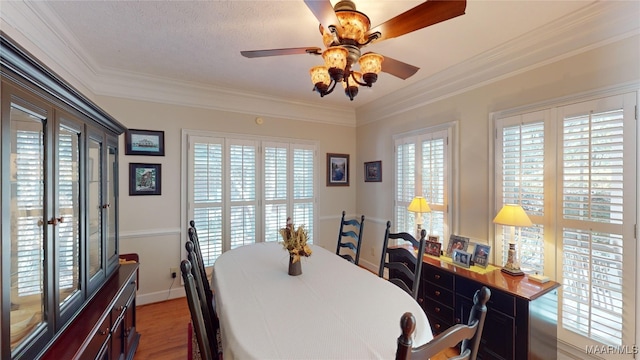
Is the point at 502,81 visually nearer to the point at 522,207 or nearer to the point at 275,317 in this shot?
Answer: the point at 522,207

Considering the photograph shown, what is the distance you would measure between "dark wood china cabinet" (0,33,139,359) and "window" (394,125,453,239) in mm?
3045

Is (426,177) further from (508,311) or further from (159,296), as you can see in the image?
(159,296)

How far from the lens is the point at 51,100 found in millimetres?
1265

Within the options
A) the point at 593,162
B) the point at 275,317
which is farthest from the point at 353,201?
the point at 275,317

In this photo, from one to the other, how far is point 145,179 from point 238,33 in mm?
2090

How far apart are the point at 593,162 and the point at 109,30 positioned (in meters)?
3.78

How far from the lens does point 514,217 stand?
2100 millimetres

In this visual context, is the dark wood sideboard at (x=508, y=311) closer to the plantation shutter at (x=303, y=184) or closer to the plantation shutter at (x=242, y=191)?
the plantation shutter at (x=303, y=184)

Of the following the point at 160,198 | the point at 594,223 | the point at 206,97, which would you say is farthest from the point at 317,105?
the point at 594,223

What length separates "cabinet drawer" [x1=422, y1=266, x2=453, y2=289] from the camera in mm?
2317

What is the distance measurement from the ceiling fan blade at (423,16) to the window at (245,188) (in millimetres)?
2569

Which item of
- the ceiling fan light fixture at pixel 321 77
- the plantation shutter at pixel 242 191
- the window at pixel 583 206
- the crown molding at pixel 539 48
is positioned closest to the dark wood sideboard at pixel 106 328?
the plantation shutter at pixel 242 191

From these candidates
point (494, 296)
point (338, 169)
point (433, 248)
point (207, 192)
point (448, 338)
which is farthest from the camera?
point (338, 169)

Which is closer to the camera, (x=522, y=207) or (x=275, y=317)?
(x=275, y=317)
